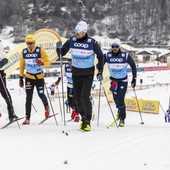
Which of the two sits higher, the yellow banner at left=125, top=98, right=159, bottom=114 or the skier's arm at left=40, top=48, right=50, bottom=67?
the skier's arm at left=40, top=48, right=50, bottom=67

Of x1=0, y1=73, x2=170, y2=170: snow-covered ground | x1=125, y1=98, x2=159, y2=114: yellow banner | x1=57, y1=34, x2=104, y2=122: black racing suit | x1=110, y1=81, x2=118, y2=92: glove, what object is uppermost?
x1=57, y1=34, x2=104, y2=122: black racing suit

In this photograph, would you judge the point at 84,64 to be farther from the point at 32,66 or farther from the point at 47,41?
the point at 47,41

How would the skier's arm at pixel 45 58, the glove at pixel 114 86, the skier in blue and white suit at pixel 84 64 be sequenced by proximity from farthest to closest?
the glove at pixel 114 86 < the skier's arm at pixel 45 58 < the skier in blue and white suit at pixel 84 64

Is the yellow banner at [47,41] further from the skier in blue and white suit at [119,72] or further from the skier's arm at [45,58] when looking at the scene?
the skier's arm at [45,58]

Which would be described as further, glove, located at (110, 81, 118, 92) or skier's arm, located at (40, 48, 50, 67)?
glove, located at (110, 81, 118, 92)

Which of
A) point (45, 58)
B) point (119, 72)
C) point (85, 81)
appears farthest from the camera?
point (119, 72)

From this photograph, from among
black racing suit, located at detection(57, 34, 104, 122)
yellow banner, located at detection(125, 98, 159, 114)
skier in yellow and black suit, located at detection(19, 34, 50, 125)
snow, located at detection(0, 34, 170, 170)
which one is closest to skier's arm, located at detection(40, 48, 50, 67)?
skier in yellow and black suit, located at detection(19, 34, 50, 125)

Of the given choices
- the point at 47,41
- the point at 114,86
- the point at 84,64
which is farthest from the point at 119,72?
the point at 47,41

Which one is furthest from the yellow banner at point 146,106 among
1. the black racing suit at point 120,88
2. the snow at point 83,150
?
the snow at point 83,150

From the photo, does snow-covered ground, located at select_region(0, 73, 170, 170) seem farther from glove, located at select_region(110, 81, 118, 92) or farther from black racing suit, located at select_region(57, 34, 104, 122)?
glove, located at select_region(110, 81, 118, 92)

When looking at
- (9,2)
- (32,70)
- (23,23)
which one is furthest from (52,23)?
(32,70)

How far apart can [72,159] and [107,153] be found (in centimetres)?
46

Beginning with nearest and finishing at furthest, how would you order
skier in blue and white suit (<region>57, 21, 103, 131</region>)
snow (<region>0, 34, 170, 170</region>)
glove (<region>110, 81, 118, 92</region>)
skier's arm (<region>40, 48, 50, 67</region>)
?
1. snow (<region>0, 34, 170, 170</region>)
2. skier in blue and white suit (<region>57, 21, 103, 131</region>)
3. skier's arm (<region>40, 48, 50, 67</region>)
4. glove (<region>110, 81, 118, 92</region>)

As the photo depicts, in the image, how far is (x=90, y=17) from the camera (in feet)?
398
